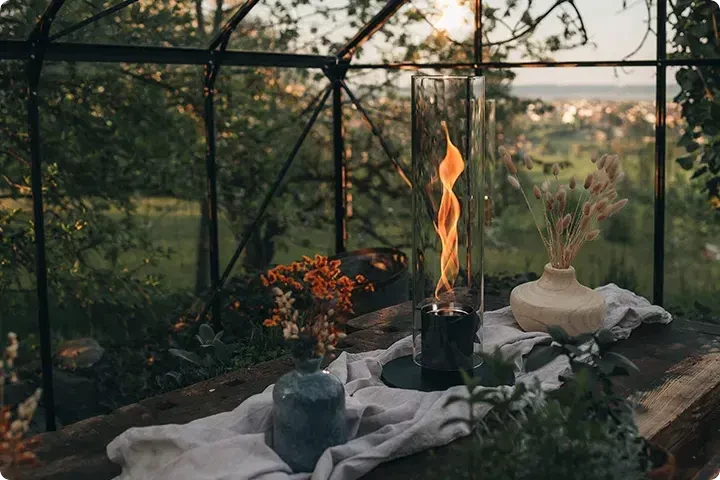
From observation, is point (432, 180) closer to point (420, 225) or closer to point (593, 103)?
point (420, 225)

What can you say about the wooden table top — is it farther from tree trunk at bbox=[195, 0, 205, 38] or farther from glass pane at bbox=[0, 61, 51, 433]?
tree trunk at bbox=[195, 0, 205, 38]

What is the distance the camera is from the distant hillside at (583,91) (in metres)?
6.89

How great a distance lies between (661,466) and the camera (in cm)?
192

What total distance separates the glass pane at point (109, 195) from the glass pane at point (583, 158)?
259 centimetres

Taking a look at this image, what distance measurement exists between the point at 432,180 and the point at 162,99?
352cm

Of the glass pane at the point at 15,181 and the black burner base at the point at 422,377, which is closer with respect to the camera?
the black burner base at the point at 422,377

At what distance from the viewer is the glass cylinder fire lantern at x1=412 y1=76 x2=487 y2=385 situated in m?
2.71

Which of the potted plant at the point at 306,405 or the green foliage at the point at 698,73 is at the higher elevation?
the green foliage at the point at 698,73

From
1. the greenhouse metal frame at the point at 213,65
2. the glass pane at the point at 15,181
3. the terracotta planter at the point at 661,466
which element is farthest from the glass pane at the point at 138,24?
the terracotta planter at the point at 661,466

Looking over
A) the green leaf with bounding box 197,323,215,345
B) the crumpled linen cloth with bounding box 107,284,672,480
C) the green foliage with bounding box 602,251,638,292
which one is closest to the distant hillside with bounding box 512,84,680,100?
the green foliage with bounding box 602,251,638,292

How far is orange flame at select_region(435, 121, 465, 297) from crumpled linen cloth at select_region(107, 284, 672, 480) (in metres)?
0.41

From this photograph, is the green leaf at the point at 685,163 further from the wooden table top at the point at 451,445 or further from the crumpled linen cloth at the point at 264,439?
the crumpled linen cloth at the point at 264,439

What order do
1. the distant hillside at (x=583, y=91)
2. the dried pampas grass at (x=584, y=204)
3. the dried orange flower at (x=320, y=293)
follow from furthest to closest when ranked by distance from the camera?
the distant hillside at (x=583, y=91) < the dried pampas grass at (x=584, y=204) < the dried orange flower at (x=320, y=293)

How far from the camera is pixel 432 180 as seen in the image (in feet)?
9.08
